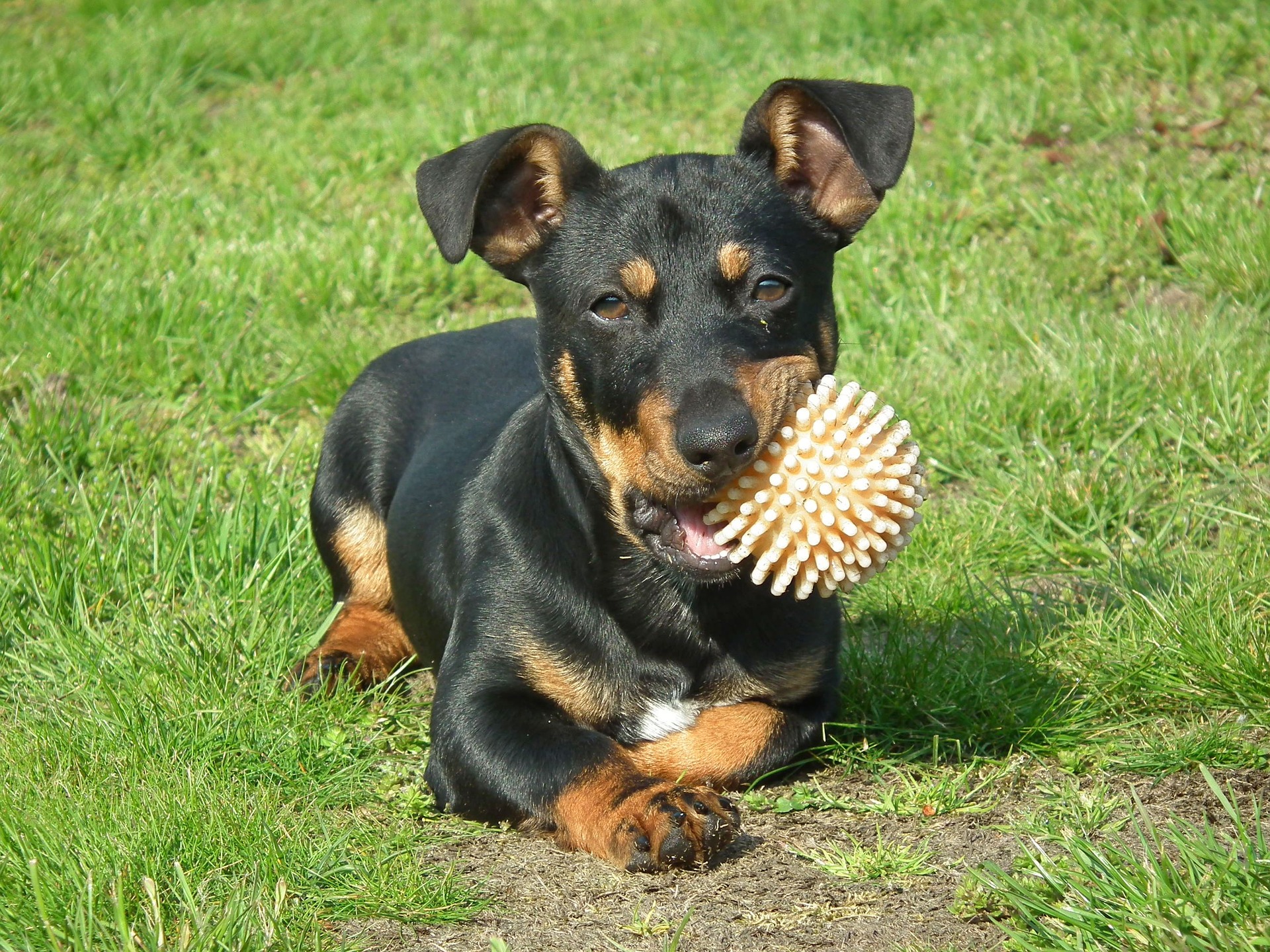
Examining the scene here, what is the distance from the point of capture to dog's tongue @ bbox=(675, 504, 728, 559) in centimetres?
351

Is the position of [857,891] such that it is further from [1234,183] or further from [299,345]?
[1234,183]

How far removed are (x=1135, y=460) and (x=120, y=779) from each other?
12.7 feet

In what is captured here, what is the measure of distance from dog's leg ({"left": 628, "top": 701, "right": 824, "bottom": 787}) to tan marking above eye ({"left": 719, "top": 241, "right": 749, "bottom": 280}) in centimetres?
122

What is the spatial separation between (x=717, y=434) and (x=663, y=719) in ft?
3.50

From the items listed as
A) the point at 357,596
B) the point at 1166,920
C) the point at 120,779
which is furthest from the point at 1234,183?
the point at 120,779

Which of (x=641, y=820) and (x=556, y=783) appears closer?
(x=641, y=820)

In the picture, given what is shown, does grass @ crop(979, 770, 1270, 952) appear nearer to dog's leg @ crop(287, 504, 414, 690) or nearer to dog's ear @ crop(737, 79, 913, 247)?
dog's ear @ crop(737, 79, 913, 247)

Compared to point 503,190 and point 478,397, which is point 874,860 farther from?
point 478,397

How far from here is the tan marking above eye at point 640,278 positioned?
3.53m

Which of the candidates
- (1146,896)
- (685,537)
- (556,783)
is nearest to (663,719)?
(556,783)

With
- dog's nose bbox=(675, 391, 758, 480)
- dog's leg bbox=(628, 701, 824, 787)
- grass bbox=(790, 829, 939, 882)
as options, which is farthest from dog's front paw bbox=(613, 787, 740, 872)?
dog's nose bbox=(675, 391, 758, 480)

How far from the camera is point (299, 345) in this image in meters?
6.42

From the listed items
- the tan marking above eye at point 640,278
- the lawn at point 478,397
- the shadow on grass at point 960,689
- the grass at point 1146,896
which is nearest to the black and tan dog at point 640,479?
the tan marking above eye at point 640,278

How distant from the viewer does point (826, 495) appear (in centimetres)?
323
